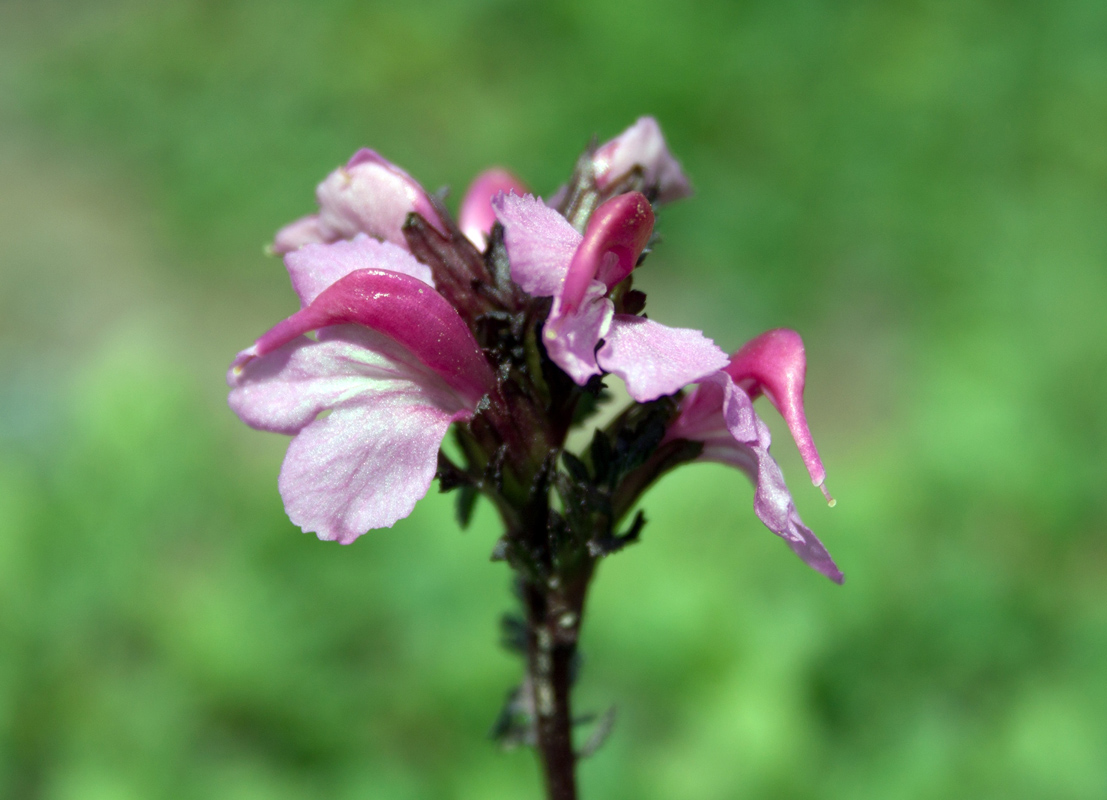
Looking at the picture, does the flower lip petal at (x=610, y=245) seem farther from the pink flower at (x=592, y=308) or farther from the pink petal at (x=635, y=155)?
the pink petal at (x=635, y=155)

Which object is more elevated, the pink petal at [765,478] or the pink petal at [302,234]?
the pink petal at [302,234]

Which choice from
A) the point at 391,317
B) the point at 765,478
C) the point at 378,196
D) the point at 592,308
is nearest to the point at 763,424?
the point at 765,478

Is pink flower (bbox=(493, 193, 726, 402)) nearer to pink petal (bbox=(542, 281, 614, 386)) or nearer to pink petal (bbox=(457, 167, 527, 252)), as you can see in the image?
pink petal (bbox=(542, 281, 614, 386))

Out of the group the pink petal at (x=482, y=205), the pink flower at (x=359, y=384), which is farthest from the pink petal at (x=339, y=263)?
the pink petal at (x=482, y=205)

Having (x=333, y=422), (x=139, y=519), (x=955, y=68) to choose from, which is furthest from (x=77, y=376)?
(x=955, y=68)

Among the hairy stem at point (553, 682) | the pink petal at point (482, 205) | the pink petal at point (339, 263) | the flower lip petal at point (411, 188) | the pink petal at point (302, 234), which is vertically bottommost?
the hairy stem at point (553, 682)

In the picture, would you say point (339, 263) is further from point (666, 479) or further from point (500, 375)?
point (666, 479)
